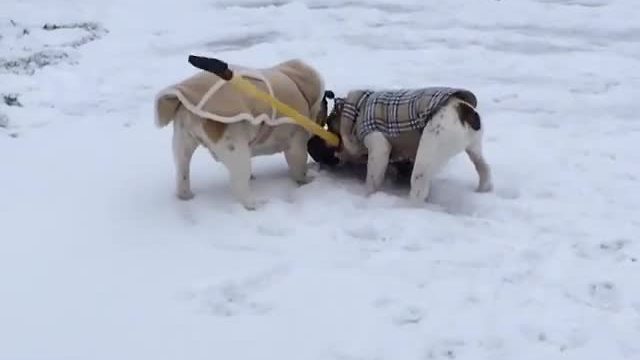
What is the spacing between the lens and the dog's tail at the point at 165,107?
4852 millimetres

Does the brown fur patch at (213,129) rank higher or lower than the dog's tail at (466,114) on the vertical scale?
lower

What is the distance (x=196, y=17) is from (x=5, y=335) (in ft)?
21.5

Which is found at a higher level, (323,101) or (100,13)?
(323,101)

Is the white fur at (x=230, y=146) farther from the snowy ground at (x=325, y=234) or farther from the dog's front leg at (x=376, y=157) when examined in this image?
the dog's front leg at (x=376, y=157)

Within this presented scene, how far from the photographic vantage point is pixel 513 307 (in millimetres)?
3807

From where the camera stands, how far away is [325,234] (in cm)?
454

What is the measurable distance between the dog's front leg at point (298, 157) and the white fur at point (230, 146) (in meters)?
0.05

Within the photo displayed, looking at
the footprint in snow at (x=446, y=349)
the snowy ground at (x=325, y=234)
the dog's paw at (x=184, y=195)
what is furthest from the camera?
the dog's paw at (x=184, y=195)

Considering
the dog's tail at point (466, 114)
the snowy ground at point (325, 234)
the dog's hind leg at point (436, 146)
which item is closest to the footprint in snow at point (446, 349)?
the snowy ground at point (325, 234)

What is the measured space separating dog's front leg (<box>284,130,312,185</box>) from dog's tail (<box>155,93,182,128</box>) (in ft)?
2.11

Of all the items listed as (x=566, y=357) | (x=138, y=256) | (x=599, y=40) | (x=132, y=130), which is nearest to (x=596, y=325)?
(x=566, y=357)

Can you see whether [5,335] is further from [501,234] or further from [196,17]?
[196,17]

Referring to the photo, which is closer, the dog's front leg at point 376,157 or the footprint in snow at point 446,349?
the footprint in snow at point 446,349

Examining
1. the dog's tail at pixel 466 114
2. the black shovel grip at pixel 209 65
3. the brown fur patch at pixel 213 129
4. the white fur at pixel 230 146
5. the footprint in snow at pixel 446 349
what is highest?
the black shovel grip at pixel 209 65
